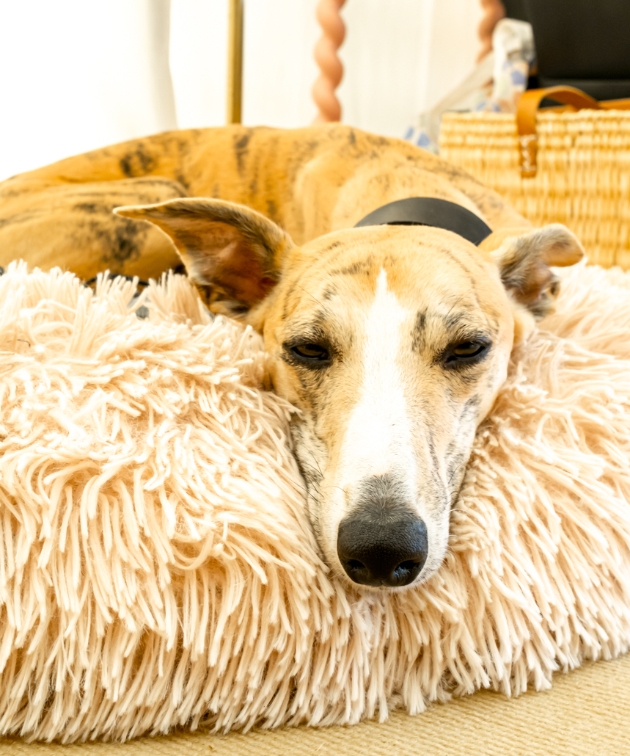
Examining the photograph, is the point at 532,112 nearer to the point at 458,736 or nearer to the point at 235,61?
the point at 235,61

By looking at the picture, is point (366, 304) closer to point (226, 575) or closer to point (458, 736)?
point (226, 575)

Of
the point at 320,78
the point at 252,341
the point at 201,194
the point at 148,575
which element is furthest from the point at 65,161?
the point at 148,575

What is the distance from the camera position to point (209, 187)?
8.16 ft

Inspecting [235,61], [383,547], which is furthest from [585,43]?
[383,547]

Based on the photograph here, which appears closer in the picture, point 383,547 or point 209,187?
point 383,547

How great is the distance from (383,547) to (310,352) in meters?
0.47

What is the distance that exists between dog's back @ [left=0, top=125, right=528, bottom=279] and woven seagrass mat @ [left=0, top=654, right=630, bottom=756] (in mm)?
1389

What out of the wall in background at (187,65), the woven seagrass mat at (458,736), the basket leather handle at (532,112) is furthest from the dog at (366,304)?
the wall in background at (187,65)

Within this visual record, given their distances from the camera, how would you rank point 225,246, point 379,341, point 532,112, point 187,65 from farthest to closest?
point 187,65
point 532,112
point 225,246
point 379,341

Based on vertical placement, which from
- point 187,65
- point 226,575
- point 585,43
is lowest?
point 226,575

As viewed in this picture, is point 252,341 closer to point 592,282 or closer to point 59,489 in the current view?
point 59,489

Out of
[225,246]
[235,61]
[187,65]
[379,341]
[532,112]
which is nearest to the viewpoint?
[379,341]

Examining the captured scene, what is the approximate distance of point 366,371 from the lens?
3.78 ft

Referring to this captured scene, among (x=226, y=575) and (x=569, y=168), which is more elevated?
(x=569, y=168)
